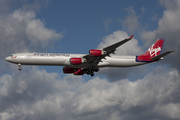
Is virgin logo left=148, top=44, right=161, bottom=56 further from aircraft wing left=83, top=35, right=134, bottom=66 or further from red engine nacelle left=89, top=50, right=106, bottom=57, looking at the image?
red engine nacelle left=89, top=50, right=106, bottom=57

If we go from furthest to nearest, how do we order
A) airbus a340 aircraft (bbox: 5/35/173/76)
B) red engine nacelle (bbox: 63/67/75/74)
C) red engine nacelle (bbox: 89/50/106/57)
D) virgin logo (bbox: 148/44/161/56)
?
virgin logo (bbox: 148/44/161/56) → red engine nacelle (bbox: 63/67/75/74) → airbus a340 aircraft (bbox: 5/35/173/76) → red engine nacelle (bbox: 89/50/106/57)

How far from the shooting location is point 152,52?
69250mm

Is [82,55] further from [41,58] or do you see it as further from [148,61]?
[148,61]

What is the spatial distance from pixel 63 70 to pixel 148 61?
74.8 ft

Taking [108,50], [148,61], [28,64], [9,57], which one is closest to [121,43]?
[108,50]

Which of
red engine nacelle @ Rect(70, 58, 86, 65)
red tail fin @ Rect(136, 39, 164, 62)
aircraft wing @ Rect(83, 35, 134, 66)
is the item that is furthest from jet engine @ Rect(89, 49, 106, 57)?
red tail fin @ Rect(136, 39, 164, 62)

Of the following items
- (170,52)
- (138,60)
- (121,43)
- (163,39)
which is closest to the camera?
(121,43)

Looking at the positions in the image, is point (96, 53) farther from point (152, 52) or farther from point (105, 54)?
point (152, 52)

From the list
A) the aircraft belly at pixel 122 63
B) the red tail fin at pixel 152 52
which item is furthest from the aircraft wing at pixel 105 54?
the red tail fin at pixel 152 52

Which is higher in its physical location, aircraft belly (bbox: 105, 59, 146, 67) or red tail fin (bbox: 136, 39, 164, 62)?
red tail fin (bbox: 136, 39, 164, 62)

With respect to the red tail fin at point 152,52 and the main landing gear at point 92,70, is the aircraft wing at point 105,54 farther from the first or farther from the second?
the red tail fin at point 152,52

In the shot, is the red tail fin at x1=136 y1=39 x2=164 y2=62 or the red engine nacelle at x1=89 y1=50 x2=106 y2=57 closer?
the red engine nacelle at x1=89 y1=50 x2=106 y2=57

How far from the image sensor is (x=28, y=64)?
59.3 meters

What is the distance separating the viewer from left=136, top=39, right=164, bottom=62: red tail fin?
6706 centimetres
